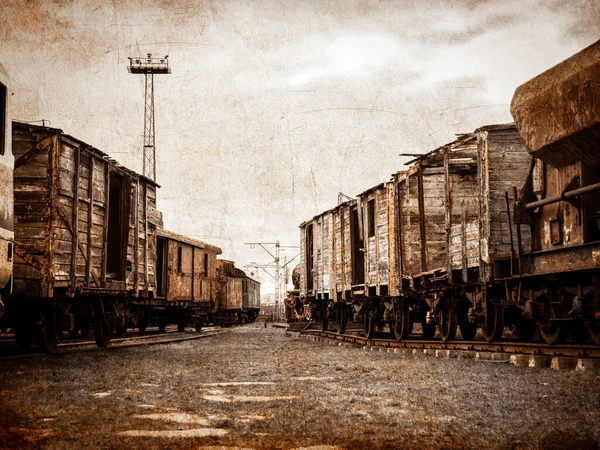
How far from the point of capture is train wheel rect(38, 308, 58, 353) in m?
11.0

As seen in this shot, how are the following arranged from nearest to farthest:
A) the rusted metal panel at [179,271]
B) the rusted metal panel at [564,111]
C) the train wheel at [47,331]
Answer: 1. the rusted metal panel at [564,111]
2. the train wheel at [47,331]
3. the rusted metal panel at [179,271]

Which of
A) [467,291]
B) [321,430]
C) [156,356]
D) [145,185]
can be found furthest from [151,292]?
[321,430]

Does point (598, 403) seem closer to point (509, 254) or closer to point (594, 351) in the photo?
point (594, 351)

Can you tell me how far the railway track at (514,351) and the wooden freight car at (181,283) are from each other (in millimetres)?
8285

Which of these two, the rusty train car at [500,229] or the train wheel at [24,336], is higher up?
the rusty train car at [500,229]

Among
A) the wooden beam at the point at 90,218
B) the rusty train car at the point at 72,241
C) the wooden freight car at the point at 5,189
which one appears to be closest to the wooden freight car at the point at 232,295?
the rusty train car at the point at 72,241

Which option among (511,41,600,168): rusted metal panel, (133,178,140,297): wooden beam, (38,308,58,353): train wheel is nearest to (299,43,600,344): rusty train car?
(511,41,600,168): rusted metal panel

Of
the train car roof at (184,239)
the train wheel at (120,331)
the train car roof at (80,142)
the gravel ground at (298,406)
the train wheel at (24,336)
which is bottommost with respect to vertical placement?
the gravel ground at (298,406)

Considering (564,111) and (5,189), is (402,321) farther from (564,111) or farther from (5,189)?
(5,189)

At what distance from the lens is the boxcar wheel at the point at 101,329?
44.9 ft

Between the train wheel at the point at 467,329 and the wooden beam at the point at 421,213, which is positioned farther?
the wooden beam at the point at 421,213

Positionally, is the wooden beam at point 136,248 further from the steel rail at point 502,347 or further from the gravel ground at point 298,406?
the gravel ground at point 298,406

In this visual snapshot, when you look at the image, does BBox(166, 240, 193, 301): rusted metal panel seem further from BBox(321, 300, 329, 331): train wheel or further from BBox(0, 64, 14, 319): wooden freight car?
BBox(0, 64, 14, 319): wooden freight car

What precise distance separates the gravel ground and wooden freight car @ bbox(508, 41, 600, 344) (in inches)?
45.5
